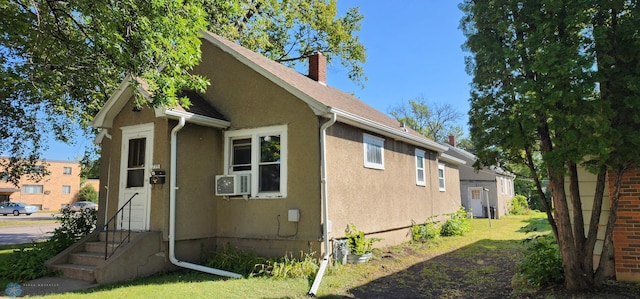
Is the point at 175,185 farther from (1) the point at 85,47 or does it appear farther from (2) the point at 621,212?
(2) the point at 621,212

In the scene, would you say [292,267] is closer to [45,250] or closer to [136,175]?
[136,175]

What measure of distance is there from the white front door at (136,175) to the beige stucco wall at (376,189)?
418cm

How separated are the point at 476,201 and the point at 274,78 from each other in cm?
2156

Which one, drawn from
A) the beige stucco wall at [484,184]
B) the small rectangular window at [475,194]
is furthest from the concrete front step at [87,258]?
the small rectangular window at [475,194]

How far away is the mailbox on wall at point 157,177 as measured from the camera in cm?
837

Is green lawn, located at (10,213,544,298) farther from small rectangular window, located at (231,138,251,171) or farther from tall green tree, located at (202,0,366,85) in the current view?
tall green tree, located at (202,0,366,85)

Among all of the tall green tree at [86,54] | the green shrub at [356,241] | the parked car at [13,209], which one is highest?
the tall green tree at [86,54]

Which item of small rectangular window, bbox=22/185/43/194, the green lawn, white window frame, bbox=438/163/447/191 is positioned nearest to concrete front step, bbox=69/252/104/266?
the green lawn

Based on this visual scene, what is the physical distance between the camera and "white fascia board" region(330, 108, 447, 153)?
8961 mm

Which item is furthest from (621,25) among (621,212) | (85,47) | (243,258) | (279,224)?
(85,47)

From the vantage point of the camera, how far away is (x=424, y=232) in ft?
43.2

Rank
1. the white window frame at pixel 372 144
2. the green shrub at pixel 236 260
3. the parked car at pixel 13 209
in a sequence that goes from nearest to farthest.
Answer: the green shrub at pixel 236 260 < the white window frame at pixel 372 144 < the parked car at pixel 13 209

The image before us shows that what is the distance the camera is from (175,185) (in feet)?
27.8

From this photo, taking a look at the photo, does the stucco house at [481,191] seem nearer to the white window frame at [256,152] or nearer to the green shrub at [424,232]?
the green shrub at [424,232]
